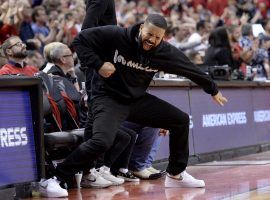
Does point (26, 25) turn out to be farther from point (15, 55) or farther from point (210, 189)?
point (210, 189)

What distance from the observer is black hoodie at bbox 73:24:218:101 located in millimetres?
7445

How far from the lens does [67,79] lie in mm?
8641

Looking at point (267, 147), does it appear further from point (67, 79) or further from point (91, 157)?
point (91, 157)

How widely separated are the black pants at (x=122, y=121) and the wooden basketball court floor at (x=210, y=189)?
0.32m

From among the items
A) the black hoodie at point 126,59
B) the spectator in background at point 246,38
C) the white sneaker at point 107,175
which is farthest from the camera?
the spectator in background at point 246,38

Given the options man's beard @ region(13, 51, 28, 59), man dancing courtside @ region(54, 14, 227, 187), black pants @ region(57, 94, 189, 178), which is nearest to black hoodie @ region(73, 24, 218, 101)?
man dancing courtside @ region(54, 14, 227, 187)

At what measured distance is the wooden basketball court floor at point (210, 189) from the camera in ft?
23.3

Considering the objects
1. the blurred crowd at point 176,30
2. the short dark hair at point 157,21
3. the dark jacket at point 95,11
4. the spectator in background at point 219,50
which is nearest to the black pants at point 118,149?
the dark jacket at point 95,11

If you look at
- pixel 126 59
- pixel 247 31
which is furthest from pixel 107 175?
pixel 247 31

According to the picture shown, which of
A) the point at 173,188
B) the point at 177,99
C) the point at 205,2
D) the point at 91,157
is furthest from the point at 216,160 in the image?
the point at 205,2

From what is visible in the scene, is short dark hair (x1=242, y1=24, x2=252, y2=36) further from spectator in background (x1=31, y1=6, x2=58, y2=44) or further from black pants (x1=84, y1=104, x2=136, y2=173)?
black pants (x1=84, y1=104, x2=136, y2=173)

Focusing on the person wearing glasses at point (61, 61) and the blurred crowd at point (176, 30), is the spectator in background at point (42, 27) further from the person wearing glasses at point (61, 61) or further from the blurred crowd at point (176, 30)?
the person wearing glasses at point (61, 61)

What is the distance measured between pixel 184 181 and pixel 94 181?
3.16 feet

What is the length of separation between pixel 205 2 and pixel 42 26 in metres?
7.63
